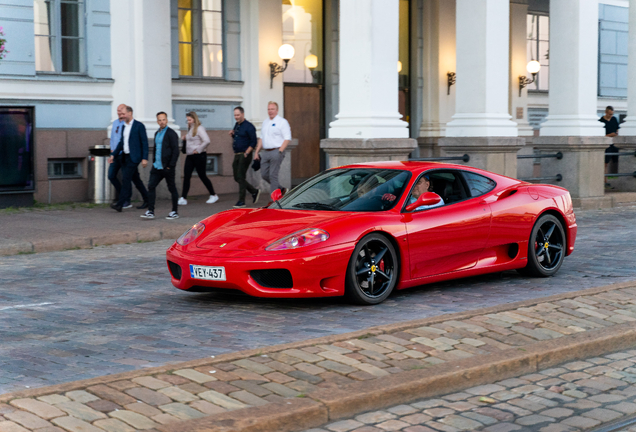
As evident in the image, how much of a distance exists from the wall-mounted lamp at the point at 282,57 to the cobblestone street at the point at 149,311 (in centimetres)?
1018

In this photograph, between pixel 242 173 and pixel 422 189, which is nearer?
pixel 422 189

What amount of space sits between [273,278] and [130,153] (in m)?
9.15

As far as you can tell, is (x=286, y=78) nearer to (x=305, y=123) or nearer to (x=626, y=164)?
(x=305, y=123)

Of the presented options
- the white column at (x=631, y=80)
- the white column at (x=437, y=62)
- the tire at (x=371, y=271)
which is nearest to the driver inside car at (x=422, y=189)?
the tire at (x=371, y=271)

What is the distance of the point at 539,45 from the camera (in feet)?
89.7

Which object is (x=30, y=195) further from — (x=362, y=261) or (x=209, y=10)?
(x=362, y=261)

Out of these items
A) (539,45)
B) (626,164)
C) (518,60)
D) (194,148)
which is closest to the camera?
(194,148)

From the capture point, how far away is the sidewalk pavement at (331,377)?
4.54 meters

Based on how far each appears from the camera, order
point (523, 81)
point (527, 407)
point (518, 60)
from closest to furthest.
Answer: point (527, 407), point (523, 81), point (518, 60)

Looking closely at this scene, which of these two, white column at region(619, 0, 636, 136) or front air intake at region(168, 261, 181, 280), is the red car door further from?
white column at region(619, 0, 636, 136)

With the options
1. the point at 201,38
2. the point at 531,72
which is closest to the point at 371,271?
the point at 201,38

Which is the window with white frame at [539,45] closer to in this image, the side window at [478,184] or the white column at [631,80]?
the white column at [631,80]

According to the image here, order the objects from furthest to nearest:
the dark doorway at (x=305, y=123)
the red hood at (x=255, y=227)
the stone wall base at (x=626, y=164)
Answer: the dark doorway at (x=305, y=123), the stone wall base at (x=626, y=164), the red hood at (x=255, y=227)

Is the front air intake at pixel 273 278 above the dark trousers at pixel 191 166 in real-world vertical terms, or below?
below
